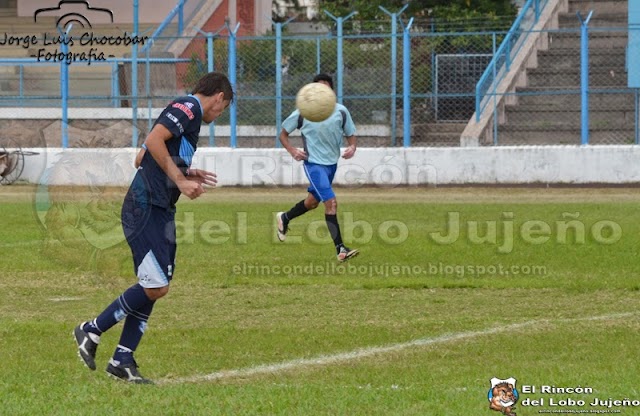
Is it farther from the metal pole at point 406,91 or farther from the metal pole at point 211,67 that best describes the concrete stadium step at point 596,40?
the metal pole at point 211,67

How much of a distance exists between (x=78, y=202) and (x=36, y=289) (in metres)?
1.20

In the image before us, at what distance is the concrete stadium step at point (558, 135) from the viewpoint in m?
A: 26.4

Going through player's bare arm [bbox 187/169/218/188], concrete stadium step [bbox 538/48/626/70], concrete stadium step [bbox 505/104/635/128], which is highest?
concrete stadium step [bbox 538/48/626/70]

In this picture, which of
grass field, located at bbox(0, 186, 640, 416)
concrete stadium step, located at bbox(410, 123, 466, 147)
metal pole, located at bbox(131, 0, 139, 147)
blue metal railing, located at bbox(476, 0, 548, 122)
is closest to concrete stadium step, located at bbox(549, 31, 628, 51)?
blue metal railing, located at bbox(476, 0, 548, 122)

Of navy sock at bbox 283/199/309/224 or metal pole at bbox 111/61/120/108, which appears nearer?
navy sock at bbox 283/199/309/224

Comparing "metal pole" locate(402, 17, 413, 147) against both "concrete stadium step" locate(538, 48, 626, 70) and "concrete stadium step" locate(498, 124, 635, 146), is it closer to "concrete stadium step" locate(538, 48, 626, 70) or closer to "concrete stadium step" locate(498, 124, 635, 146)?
"concrete stadium step" locate(498, 124, 635, 146)

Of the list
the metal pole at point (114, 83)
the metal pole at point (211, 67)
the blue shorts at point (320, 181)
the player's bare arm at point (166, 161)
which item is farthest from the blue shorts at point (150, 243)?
the metal pole at point (114, 83)

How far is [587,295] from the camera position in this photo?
430 inches

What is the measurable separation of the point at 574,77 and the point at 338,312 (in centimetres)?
1981

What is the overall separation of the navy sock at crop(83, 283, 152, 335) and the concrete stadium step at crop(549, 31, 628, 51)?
2308 cm

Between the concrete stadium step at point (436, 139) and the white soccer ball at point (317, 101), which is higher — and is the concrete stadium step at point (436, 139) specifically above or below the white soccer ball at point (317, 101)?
below

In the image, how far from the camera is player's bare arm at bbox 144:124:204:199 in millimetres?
7098

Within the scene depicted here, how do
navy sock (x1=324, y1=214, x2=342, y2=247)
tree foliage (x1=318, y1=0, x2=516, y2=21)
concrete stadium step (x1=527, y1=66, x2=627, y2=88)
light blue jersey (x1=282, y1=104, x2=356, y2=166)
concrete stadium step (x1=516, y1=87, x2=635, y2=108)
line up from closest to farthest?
navy sock (x1=324, y1=214, x2=342, y2=247), light blue jersey (x1=282, y1=104, x2=356, y2=166), concrete stadium step (x1=516, y1=87, x2=635, y2=108), concrete stadium step (x1=527, y1=66, x2=627, y2=88), tree foliage (x1=318, y1=0, x2=516, y2=21)

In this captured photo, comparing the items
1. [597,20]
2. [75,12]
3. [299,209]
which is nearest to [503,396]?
[299,209]
